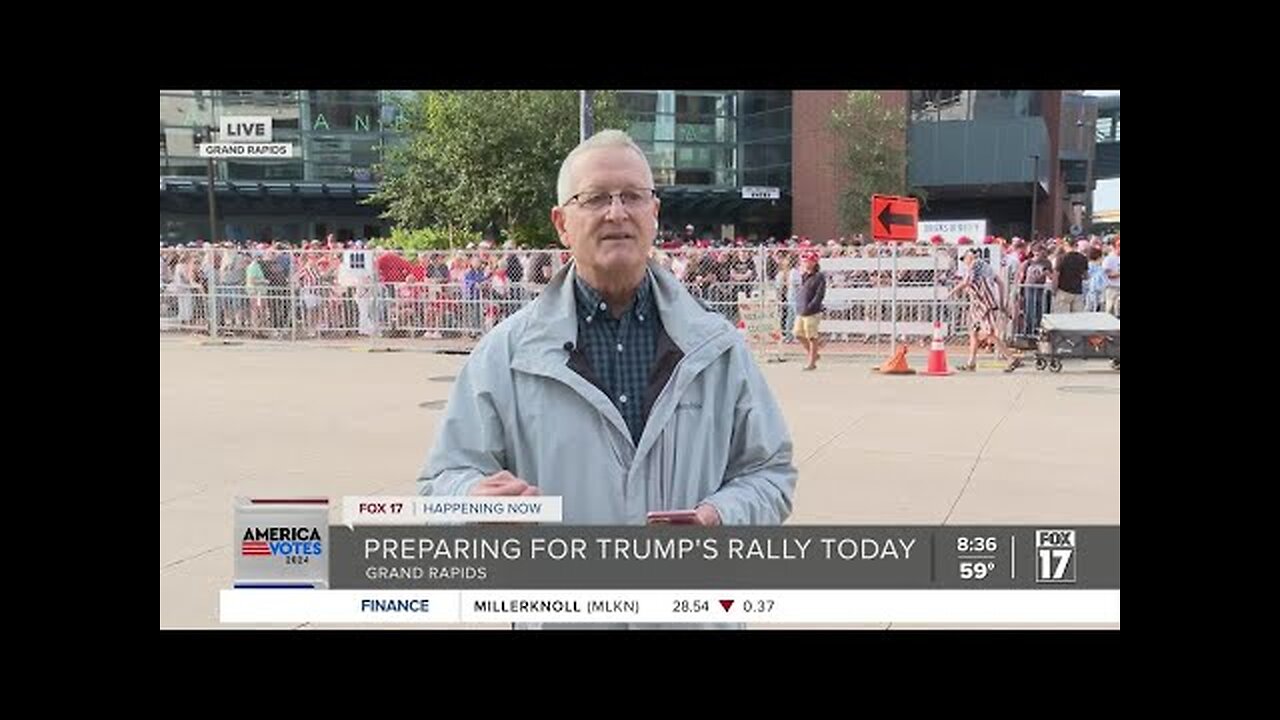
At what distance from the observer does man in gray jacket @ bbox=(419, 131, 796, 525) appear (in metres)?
2.32

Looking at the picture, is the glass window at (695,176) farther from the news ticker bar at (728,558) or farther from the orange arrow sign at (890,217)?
the news ticker bar at (728,558)

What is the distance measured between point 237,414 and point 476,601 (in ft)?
17.3

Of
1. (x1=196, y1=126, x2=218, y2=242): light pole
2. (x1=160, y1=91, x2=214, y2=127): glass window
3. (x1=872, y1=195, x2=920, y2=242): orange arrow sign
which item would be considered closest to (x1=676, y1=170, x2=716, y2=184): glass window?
(x1=872, y1=195, x2=920, y2=242): orange arrow sign

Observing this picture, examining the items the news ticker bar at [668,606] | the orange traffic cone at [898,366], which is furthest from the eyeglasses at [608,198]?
the orange traffic cone at [898,366]

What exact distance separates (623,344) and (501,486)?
1.52 feet

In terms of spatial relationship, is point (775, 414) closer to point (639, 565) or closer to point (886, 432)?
point (639, 565)

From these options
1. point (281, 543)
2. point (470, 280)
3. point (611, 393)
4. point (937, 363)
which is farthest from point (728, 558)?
point (470, 280)

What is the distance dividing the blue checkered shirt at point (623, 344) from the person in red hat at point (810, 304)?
25.8 feet

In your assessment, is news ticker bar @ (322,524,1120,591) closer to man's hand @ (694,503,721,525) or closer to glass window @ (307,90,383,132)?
man's hand @ (694,503,721,525)

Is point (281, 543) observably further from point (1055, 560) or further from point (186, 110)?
point (1055, 560)

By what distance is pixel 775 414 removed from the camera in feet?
8.18

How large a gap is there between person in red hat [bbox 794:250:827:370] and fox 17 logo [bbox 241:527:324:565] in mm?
7794

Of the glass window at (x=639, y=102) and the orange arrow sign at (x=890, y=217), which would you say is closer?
the glass window at (x=639, y=102)

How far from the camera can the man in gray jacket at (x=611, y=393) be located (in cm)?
232
